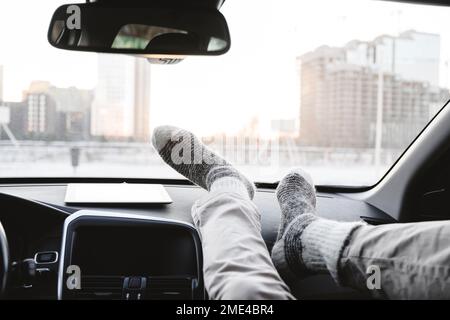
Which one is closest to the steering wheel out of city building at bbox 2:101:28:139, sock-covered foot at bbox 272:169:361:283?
sock-covered foot at bbox 272:169:361:283

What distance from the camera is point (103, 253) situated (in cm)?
145

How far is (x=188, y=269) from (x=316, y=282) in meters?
0.43

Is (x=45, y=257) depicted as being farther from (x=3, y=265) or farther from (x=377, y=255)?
(x=377, y=255)

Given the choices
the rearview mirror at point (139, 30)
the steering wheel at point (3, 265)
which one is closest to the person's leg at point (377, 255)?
the rearview mirror at point (139, 30)

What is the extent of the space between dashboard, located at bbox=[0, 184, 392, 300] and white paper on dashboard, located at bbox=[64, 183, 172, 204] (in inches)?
1.6

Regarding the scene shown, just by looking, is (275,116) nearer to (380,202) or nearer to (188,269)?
(380,202)

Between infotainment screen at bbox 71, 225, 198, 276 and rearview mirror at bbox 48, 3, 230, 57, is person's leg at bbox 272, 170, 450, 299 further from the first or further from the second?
rearview mirror at bbox 48, 3, 230, 57

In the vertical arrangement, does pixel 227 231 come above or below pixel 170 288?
above

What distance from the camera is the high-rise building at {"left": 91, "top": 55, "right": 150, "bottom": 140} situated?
2.15m

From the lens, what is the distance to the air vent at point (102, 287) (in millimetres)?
1397

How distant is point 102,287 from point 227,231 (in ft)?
1.35

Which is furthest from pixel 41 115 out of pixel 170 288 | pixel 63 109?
pixel 170 288

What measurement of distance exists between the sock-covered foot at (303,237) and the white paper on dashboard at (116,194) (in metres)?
0.41
